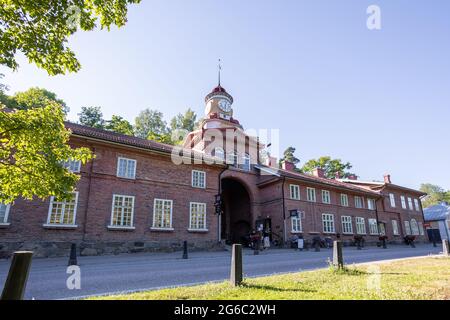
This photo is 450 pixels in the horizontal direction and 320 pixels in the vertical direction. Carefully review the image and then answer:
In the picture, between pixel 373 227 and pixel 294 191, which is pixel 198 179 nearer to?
pixel 294 191

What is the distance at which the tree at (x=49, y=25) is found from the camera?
5461 millimetres

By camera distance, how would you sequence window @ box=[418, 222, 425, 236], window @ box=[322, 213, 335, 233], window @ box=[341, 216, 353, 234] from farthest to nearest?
1. window @ box=[418, 222, 425, 236]
2. window @ box=[341, 216, 353, 234]
3. window @ box=[322, 213, 335, 233]

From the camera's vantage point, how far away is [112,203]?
17828 millimetres

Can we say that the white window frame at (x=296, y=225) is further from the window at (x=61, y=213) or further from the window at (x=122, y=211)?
the window at (x=61, y=213)

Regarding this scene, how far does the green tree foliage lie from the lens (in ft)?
275

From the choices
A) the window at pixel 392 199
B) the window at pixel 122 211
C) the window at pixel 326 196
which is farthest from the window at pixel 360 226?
the window at pixel 122 211

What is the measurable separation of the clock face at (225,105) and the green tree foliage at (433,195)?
75.5m

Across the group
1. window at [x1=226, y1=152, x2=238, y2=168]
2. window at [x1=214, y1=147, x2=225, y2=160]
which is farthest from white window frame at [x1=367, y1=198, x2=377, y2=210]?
window at [x1=214, y1=147, x2=225, y2=160]

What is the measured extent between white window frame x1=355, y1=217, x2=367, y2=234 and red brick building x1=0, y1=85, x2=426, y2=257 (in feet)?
0.39

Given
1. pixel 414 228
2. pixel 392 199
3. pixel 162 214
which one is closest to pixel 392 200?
pixel 392 199

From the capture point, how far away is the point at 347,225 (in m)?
31.2

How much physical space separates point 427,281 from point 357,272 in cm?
191

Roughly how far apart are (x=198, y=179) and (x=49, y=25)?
56.9 feet

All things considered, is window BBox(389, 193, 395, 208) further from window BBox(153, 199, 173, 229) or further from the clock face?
window BBox(153, 199, 173, 229)
